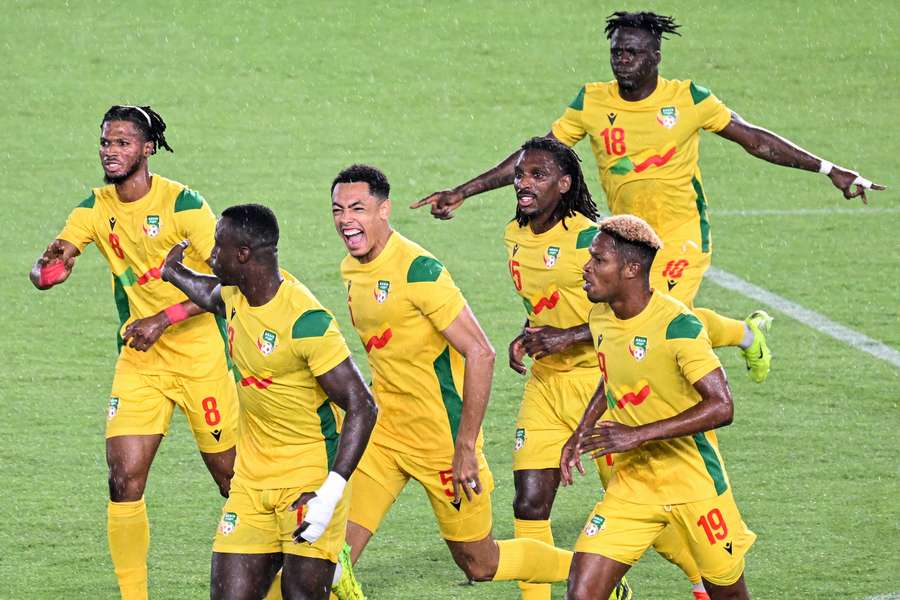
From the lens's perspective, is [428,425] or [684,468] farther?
[428,425]

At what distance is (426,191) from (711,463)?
35.6ft

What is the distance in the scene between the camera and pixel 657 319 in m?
7.38

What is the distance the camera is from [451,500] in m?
8.02

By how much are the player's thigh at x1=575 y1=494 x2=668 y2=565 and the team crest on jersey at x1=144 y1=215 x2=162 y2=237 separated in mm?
2732

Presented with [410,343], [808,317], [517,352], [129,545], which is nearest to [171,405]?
[129,545]

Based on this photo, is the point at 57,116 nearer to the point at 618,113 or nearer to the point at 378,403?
the point at 618,113

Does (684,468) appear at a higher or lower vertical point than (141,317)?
lower

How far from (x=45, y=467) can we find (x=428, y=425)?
3.88 metres

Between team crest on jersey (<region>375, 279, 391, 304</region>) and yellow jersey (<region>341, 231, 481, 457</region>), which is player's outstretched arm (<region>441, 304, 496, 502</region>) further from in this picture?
team crest on jersey (<region>375, 279, 391, 304</region>)

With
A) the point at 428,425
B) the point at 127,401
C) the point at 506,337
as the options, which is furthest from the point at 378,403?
the point at 506,337

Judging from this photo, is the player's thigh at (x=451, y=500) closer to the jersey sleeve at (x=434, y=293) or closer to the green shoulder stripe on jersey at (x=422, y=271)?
the jersey sleeve at (x=434, y=293)

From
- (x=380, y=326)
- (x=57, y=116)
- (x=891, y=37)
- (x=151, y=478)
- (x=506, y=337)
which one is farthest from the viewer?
(x=891, y=37)

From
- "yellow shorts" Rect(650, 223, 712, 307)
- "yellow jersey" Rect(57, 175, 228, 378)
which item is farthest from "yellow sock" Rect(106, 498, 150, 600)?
"yellow shorts" Rect(650, 223, 712, 307)

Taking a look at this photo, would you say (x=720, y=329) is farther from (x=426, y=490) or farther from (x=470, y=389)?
(x=470, y=389)
